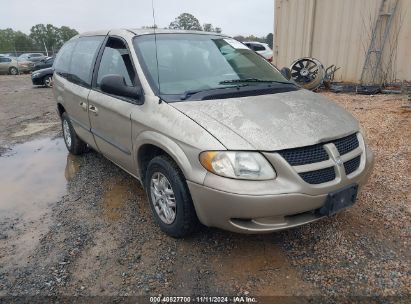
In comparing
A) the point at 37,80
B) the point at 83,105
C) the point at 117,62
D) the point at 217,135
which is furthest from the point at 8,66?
the point at 217,135

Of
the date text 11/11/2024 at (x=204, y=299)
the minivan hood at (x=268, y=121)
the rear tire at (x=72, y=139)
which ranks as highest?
the minivan hood at (x=268, y=121)

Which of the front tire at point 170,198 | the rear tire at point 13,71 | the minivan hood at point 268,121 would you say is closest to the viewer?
the minivan hood at point 268,121

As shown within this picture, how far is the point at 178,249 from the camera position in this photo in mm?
2799

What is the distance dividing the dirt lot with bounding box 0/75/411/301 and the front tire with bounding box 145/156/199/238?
0.16 meters

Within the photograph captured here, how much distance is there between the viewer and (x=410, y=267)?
2.46 metres

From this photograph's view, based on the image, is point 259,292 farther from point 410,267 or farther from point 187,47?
point 187,47

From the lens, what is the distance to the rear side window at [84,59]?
13.0 ft

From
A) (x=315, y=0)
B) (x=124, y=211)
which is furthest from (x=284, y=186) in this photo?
(x=315, y=0)

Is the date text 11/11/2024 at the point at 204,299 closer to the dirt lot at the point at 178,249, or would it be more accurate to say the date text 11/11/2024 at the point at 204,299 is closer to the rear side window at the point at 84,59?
the dirt lot at the point at 178,249

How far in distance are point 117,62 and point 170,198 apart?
1.58 m

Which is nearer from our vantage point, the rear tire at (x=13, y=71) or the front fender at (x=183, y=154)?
the front fender at (x=183, y=154)

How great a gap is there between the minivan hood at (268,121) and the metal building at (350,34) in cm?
648

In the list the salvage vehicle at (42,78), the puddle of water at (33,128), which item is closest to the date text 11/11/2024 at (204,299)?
the puddle of water at (33,128)

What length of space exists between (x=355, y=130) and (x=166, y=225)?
176 cm
